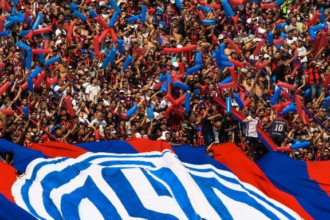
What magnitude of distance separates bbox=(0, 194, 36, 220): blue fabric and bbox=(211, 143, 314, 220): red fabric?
4.49 meters

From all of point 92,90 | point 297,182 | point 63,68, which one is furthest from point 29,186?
point 63,68

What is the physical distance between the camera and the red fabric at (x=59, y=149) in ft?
79.0

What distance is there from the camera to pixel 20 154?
934 inches

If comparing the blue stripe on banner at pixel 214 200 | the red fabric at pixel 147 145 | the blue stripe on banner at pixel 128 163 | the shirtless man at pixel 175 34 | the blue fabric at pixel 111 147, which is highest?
the shirtless man at pixel 175 34

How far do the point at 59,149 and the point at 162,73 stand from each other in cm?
536

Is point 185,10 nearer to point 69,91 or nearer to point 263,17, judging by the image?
point 263,17

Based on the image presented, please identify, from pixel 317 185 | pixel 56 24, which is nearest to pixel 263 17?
pixel 56 24

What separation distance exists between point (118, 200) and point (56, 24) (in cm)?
926

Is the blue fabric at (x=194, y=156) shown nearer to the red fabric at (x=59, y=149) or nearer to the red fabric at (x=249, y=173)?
the red fabric at (x=249, y=173)

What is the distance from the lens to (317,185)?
2383 cm

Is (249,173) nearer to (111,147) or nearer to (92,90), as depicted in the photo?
→ (111,147)

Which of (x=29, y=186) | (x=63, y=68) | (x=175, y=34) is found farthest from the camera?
(x=175, y=34)

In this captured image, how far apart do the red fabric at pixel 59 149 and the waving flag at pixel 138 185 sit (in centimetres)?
2

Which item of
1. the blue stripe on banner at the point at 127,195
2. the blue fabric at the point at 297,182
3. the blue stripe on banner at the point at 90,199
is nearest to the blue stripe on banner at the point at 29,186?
the blue stripe on banner at the point at 90,199
